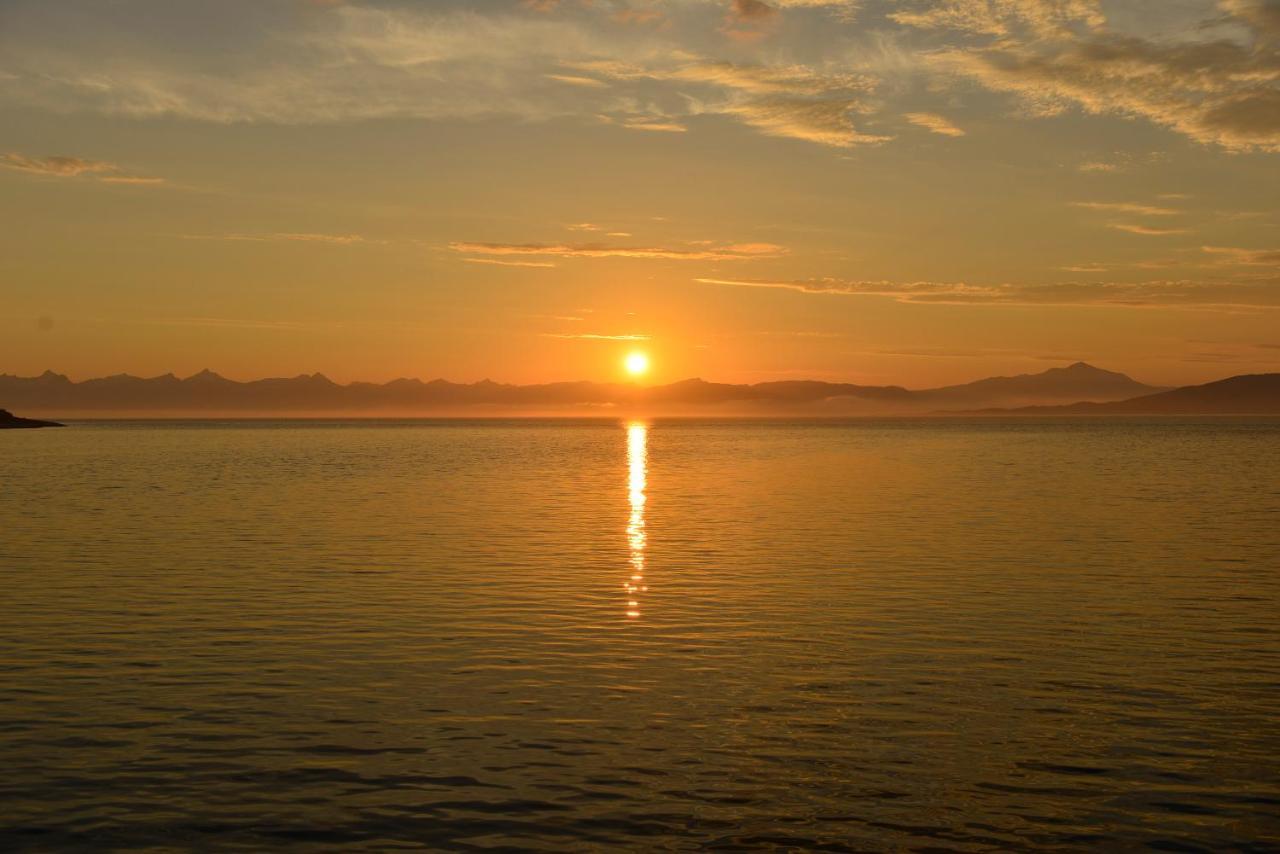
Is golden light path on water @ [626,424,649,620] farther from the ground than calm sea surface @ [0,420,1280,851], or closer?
closer

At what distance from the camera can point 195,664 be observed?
23844 millimetres

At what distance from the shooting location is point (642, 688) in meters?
21.9

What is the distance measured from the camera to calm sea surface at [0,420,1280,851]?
15.0 meters

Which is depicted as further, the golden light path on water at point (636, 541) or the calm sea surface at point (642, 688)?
the golden light path on water at point (636, 541)

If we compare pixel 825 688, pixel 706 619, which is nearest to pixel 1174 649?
pixel 825 688

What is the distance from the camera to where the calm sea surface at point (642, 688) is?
15.0 meters

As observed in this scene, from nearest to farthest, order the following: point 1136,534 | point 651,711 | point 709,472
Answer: point 651,711
point 1136,534
point 709,472

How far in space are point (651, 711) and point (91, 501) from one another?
189ft

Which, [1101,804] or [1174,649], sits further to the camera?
[1174,649]

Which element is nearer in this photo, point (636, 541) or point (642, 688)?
point (642, 688)

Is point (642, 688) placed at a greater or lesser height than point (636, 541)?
greater

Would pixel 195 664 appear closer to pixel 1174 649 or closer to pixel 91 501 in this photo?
pixel 1174 649

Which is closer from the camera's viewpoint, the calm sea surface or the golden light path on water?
the calm sea surface

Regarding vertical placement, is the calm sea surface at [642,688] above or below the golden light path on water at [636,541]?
above
